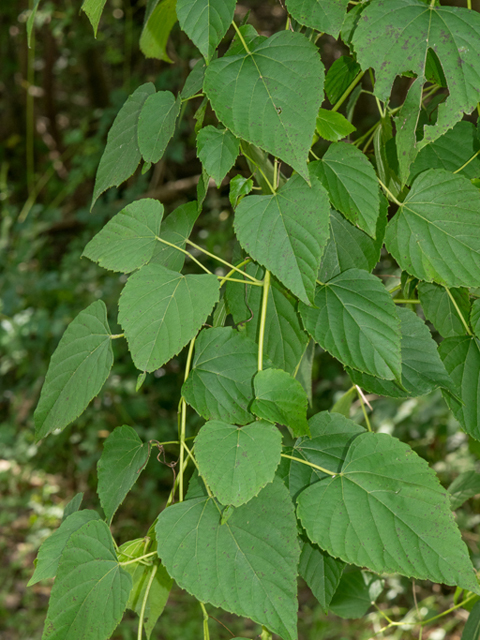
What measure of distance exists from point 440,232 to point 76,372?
39cm

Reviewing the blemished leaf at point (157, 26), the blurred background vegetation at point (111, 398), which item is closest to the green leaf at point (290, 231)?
the blemished leaf at point (157, 26)

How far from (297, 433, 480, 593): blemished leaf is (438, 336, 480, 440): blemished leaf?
0.32 feet

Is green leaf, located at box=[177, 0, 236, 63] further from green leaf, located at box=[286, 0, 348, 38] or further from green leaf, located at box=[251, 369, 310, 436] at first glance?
green leaf, located at box=[251, 369, 310, 436]

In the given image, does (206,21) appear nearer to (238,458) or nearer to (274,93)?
(274,93)

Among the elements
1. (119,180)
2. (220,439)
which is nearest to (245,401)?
(220,439)

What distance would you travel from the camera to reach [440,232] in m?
0.54

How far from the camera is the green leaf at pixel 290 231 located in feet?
1.62

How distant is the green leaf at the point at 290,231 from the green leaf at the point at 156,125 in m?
0.12

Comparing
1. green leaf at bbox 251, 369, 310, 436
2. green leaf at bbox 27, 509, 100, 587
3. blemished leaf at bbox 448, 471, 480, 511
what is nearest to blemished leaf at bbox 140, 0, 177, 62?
green leaf at bbox 251, 369, 310, 436

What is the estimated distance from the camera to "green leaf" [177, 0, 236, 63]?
0.49m

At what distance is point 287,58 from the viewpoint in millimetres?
499

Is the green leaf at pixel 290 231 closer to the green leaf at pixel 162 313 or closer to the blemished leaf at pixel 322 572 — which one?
the green leaf at pixel 162 313

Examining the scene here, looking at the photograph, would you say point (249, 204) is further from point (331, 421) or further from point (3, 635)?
point (3, 635)

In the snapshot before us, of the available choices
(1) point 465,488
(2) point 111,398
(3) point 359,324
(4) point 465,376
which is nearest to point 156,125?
(3) point 359,324
